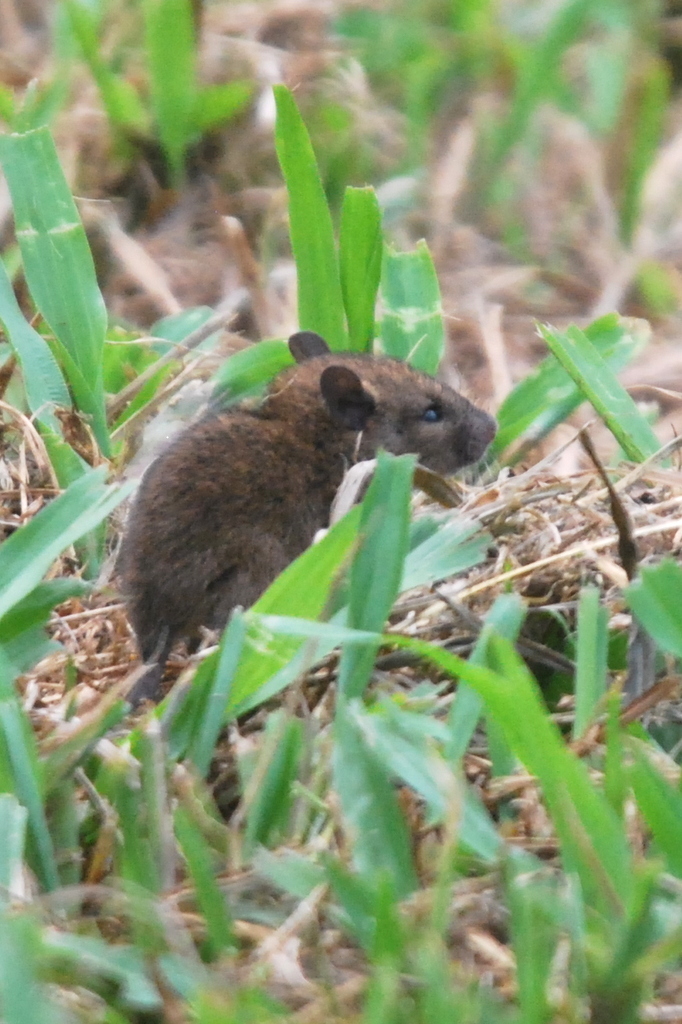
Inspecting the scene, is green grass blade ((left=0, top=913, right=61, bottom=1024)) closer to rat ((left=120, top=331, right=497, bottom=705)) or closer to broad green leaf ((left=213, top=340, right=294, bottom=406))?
rat ((left=120, top=331, right=497, bottom=705))

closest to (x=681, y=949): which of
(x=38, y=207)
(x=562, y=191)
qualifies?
(x=38, y=207)

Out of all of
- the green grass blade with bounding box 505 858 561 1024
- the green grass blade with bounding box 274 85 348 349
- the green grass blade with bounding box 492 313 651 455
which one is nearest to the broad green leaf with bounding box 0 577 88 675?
the green grass blade with bounding box 505 858 561 1024

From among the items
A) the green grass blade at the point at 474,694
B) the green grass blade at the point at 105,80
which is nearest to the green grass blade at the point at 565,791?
the green grass blade at the point at 474,694

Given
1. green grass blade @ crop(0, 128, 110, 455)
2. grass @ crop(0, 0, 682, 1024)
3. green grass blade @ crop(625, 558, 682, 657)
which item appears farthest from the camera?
green grass blade @ crop(0, 128, 110, 455)

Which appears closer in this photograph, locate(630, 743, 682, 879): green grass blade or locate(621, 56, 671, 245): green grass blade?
locate(630, 743, 682, 879): green grass blade

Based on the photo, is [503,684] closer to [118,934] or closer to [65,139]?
[118,934]


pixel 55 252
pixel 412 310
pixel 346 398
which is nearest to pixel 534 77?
pixel 412 310

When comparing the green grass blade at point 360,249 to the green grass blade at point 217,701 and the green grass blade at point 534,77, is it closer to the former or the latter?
the green grass blade at point 217,701

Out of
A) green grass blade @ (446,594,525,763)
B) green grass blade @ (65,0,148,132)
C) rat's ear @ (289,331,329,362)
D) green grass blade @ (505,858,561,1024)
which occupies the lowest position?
green grass blade @ (505,858,561,1024)
